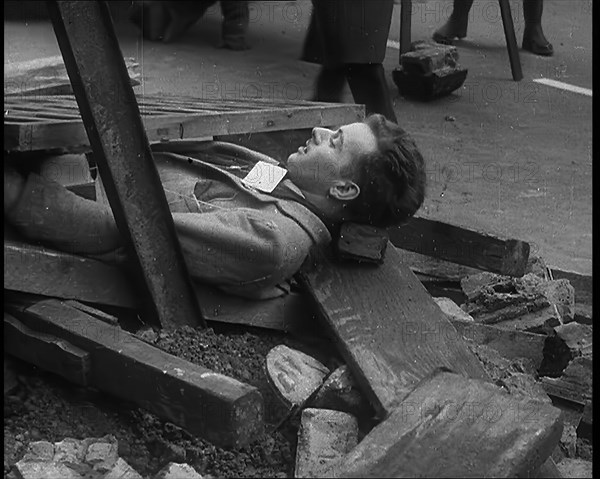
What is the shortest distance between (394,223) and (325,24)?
2530 mm

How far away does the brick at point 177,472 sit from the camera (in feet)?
8.15

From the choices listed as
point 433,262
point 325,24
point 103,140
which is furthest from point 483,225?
point 103,140

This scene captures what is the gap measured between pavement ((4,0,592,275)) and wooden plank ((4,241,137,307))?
2032 millimetres

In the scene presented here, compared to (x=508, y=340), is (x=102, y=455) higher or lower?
higher

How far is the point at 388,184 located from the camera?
327cm

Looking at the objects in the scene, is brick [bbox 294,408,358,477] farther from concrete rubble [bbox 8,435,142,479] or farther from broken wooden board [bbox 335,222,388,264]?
broken wooden board [bbox 335,222,388,264]

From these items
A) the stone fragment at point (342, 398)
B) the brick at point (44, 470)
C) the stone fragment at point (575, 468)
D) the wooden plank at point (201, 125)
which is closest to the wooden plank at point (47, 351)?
the brick at point (44, 470)

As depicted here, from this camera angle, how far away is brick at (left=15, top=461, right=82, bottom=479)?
2537mm

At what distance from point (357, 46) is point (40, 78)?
161cm

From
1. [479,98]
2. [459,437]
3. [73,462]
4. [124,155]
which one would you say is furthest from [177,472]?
[479,98]

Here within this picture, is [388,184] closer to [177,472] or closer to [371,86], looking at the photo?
[177,472]

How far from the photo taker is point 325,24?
5.61 meters

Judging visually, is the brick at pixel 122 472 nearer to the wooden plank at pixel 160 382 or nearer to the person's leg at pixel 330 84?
the wooden plank at pixel 160 382

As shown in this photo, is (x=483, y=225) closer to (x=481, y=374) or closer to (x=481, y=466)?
(x=481, y=374)
